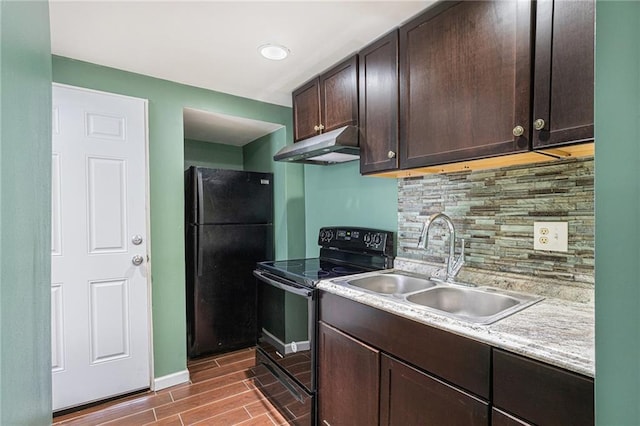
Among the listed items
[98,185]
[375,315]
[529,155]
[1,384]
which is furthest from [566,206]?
[98,185]

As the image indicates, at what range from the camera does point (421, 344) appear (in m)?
1.10

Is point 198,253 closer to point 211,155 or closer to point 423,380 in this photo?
point 211,155

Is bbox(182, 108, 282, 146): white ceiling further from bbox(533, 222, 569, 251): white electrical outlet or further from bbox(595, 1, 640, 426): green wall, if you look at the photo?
bbox(595, 1, 640, 426): green wall

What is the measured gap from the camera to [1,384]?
15.3 inches

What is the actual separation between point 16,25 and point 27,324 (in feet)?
1.66

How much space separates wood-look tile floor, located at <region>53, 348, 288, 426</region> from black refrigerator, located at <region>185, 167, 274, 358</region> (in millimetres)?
385

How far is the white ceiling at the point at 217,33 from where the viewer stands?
56.1 inches

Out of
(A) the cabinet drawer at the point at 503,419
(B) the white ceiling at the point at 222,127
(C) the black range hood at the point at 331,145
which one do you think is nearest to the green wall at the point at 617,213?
(A) the cabinet drawer at the point at 503,419

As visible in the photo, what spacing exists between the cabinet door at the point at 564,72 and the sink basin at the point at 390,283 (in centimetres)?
90

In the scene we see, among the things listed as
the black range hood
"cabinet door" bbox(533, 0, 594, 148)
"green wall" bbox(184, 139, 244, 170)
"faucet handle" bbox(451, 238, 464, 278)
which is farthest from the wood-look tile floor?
"green wall" bbox(184, 139, 244, 170)

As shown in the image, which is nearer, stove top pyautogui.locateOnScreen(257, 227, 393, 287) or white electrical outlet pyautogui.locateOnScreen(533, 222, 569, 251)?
white electrical outlet pyautogui.locateOnScreen(533, 222, 569, 251)

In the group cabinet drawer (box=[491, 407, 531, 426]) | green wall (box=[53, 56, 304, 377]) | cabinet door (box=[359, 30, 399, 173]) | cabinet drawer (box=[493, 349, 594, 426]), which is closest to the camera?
cabinet drawer (box=[493, 349, 594, 426])

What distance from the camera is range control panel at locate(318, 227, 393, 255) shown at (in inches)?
76.3

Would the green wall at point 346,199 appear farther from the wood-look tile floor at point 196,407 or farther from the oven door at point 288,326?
the wood-look tile floor at point 196,407
